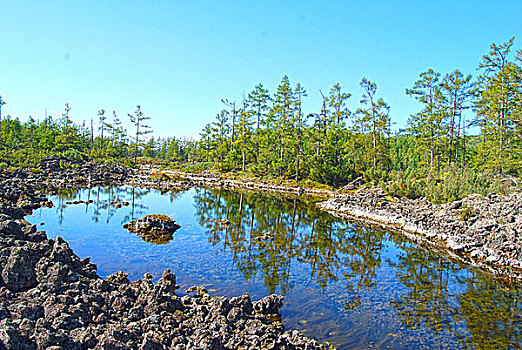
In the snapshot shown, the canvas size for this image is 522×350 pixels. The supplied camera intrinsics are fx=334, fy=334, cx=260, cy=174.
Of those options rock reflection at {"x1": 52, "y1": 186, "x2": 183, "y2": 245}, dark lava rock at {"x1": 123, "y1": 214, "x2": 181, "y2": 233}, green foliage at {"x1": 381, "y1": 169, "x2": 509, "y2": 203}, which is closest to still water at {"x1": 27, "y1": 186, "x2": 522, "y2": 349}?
rock reflection at {"x1": 52, "y1": 186, "x2": 183, "y2": 245}

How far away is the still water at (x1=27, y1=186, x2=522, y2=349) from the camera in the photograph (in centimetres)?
841

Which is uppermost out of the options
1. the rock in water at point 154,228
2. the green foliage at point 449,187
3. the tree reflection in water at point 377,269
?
the green foliage at point 449,187

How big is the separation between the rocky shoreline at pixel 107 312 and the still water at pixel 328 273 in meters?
1.33

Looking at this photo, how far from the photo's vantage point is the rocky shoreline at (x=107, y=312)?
236 inches

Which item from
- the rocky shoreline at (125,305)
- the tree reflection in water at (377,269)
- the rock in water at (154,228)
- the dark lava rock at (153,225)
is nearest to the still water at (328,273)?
the tree reflection in water at (377,269)

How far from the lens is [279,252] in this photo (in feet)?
48.2

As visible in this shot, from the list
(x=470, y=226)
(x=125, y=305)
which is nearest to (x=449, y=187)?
(x=470, y=226)

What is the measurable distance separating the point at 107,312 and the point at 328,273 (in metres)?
7.76

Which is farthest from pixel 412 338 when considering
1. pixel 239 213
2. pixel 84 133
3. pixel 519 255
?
pixel 84 133

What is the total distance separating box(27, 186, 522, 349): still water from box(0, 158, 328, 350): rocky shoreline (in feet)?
4.37

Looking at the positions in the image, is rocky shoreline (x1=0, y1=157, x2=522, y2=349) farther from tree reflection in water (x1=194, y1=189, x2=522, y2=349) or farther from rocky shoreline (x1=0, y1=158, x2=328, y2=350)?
tree reflection in water (x1=194, y1=189, x2=522, y2=349)

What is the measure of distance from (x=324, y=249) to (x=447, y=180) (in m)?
12.3

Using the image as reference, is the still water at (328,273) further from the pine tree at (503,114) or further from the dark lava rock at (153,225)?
the pine tree at (503,114)

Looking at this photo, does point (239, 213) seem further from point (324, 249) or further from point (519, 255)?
point (519, 255)
